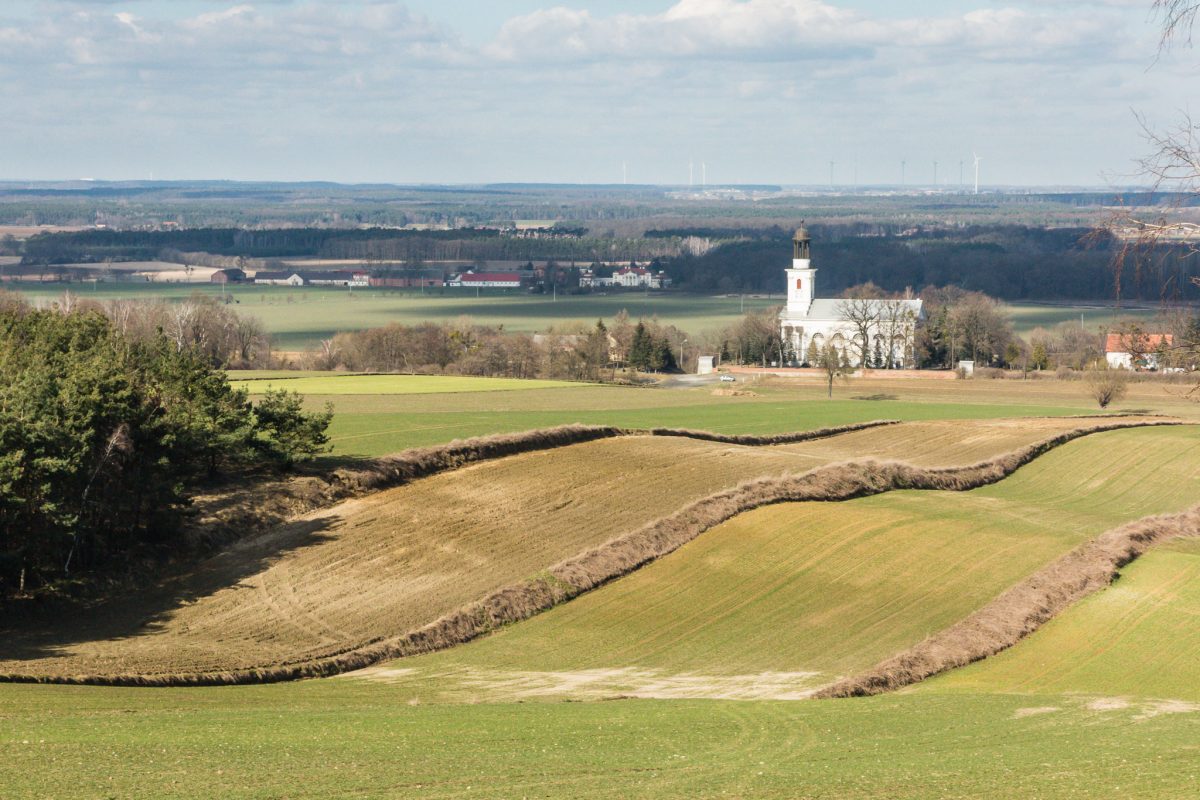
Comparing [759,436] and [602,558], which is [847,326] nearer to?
[759,436]

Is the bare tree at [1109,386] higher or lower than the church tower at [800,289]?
lower

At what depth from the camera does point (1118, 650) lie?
24906mm

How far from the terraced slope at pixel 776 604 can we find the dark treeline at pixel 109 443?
886 centimetres

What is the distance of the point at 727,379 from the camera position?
9862cm

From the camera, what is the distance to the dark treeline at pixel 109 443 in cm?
2850

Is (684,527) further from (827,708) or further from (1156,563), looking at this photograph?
(827,708)

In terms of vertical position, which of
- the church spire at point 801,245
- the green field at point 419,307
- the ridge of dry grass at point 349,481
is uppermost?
the church spire at point 801,245

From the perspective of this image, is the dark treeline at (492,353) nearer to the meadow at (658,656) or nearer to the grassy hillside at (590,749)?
the meadow at (658,656)

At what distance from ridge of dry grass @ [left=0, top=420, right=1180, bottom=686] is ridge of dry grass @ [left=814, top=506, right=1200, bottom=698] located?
7.68 metres

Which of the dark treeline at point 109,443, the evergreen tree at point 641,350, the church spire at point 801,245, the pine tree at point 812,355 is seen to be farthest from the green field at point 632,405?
the church spire at point 801,245

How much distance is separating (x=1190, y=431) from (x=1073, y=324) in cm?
8111

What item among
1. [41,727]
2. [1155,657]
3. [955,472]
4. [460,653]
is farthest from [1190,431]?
[41,727]

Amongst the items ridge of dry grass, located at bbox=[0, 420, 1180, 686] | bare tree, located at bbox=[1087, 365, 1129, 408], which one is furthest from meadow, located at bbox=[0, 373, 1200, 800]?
bare tree, located at bbox=[1087, 365, 1129, 408]

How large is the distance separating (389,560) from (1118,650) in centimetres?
1581
